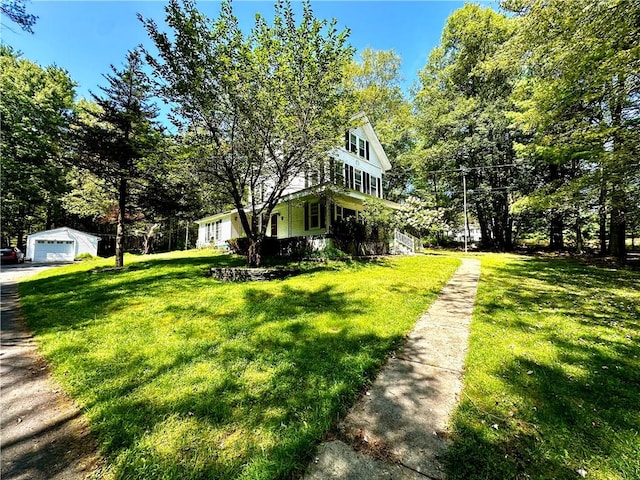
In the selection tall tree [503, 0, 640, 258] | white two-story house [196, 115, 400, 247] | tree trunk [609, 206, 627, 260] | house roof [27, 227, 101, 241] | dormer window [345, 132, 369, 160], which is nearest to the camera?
tall tree [503, 0, 640, 258]

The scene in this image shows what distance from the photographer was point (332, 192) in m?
11.8

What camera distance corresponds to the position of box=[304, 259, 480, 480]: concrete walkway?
202 centimetres

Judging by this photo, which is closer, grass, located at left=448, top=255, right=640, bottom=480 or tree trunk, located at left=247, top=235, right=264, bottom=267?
grass, located at left=448, top=255, right=640, bottom=480

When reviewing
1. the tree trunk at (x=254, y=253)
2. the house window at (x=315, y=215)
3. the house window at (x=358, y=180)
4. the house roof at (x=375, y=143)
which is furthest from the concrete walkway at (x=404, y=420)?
the house roof at (x=375, y=143)

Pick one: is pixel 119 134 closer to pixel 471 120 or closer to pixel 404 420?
pixel 404 420

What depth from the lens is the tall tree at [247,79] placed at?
7.84 metres

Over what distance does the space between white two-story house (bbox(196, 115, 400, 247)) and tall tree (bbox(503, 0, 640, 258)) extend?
583 cm

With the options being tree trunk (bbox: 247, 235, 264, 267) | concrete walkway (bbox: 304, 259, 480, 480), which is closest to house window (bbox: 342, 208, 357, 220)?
tree trunk (bbox: 247, 235, 264, 267)

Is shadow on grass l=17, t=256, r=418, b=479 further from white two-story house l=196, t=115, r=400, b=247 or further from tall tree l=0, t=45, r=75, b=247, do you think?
tall tree l=0, t=45, r=75, b=247

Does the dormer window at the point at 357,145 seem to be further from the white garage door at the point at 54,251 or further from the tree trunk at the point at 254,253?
the white garage door at the point at 54,251

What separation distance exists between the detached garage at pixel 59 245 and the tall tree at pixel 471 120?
29.1m

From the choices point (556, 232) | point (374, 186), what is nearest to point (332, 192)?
point (374, 186)

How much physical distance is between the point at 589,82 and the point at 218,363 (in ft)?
34.5

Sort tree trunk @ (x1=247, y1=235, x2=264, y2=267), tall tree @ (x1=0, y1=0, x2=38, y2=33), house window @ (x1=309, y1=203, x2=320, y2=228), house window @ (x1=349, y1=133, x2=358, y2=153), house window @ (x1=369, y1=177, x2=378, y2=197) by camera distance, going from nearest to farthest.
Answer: tall tree @ (x1=0, y1=0, x2=38, y2=33) → tree trunk @ (x1=247, y1=235, x2=264, y2=267) → house window @ (x1=309, y1=203, x2=320, y2=228) → house window @ (x1=349, y1=133, x2=358, y2=153) → house window @ (x1=369, y1=177, x2=378, y2=197)
